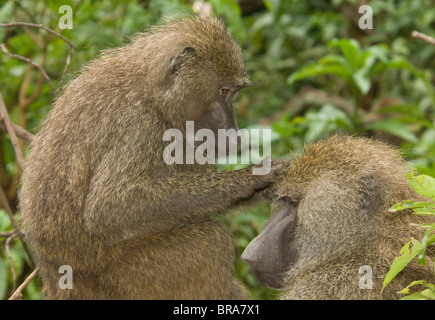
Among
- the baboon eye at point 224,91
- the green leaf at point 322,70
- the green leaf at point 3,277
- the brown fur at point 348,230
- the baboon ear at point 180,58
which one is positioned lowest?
the green leaf at point 3,277

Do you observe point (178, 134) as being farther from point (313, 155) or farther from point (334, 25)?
point (334, 25)

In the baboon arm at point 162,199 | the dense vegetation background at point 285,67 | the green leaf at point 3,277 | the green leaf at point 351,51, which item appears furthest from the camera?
the green leaf at point 351,51

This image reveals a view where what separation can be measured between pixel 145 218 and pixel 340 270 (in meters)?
1.18

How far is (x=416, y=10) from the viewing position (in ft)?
27.6

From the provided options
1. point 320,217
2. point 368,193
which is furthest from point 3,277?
point 368,193

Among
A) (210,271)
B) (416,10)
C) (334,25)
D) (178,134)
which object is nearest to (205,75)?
(178,134)

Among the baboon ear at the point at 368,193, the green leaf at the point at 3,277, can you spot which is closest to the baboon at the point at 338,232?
the baboon ear at the point at 368,193

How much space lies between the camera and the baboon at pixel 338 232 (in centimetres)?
309

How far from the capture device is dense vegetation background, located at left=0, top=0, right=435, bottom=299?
5.71m

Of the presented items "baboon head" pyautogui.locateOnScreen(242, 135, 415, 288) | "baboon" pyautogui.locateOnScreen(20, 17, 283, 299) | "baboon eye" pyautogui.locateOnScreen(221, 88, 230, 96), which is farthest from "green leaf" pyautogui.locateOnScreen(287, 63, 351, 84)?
"baboon head" pyautogui.locateOnScreen(242, 135, 415, 288)

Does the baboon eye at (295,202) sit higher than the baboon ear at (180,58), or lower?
lower

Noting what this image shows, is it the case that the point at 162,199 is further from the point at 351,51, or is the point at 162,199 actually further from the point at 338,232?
the point at 351,51

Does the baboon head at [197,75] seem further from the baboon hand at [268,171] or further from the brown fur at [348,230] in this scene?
the brown fur at [348,230]

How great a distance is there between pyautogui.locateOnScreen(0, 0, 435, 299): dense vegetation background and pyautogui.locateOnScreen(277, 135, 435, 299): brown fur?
2.66 feet
